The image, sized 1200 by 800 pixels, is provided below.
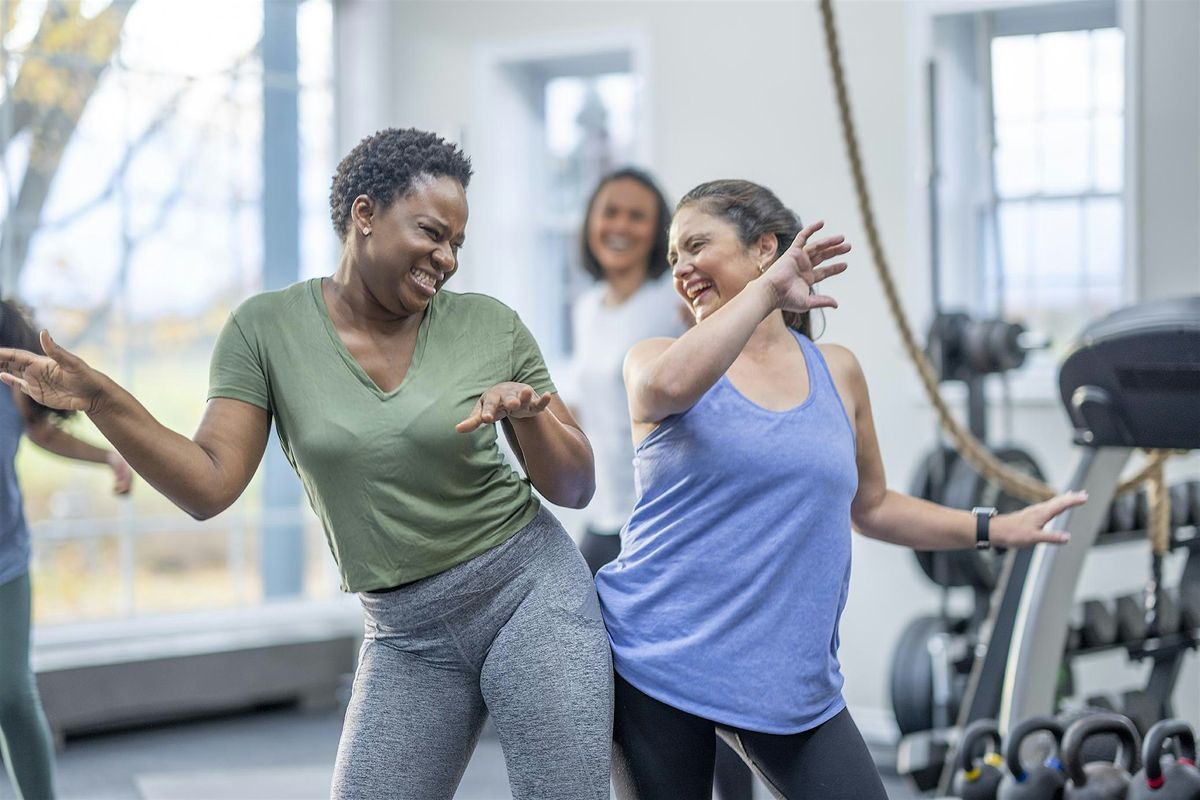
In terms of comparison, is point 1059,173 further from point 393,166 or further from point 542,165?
point 393,166

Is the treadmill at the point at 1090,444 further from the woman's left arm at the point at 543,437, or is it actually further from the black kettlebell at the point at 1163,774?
the woman's left arm at the point at 543,437

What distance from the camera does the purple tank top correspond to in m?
1.70

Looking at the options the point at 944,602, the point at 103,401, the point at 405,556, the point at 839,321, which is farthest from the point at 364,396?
the point at 839,321

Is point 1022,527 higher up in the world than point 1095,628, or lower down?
higher up

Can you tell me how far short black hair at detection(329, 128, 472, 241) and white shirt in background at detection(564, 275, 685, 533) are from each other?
1584 millimetres

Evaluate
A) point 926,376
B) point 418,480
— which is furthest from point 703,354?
point 926,376

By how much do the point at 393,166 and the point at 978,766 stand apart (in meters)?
1.91

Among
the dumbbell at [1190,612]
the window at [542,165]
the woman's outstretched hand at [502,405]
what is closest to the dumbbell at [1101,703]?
the dumbbell at [1190,612]

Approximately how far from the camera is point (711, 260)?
1827mm

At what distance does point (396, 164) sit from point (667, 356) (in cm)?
42

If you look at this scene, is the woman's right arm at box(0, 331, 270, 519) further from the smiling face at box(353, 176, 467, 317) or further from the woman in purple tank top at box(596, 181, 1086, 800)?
the woman in purple tank top at box(596, 181, 1086, 800)

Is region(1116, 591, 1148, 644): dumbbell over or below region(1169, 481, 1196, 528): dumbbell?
below

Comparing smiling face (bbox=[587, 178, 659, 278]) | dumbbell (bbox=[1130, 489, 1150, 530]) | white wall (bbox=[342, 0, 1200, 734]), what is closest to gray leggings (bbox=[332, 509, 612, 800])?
smiling face (bbox=[587, 178, 659, 278])

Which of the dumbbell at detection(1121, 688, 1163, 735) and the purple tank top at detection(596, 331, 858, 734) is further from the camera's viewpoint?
the dumbbell at detection(1121, 688, 1163, 735)
